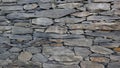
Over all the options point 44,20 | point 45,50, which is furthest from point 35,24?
point 45,50

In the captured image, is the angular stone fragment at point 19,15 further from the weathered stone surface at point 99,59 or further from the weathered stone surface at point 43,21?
the weathered stone surface at point 99,59

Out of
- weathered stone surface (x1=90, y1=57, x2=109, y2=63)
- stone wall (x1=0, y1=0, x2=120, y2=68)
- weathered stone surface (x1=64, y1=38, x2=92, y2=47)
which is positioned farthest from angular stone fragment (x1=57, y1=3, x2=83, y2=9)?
weathered stone surface (x1=90, y1=57, x2=109, y2=63)

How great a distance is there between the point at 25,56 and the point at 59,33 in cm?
49

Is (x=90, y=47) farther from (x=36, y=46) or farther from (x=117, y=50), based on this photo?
(x=36, y=46)

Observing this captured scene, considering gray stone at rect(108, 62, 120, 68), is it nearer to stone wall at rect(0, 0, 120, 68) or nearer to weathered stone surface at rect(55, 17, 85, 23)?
stone wall at rect(0, 0, 120, 68)

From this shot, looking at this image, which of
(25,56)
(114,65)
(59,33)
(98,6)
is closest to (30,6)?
(59,33)

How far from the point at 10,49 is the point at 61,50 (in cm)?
60

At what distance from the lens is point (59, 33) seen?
2.39m

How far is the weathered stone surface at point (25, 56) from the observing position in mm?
2531

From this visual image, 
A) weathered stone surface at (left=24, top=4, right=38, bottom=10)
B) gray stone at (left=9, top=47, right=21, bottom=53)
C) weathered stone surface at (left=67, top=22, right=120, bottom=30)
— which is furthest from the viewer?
gray stone at (left=9, top=47, right=21, bottom=53)

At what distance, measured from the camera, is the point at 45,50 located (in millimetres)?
2467

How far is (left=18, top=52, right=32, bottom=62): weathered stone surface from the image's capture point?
2.53m

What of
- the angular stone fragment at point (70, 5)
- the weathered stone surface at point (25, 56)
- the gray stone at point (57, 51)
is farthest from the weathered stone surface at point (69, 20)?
the weathered stone surface at point (25, 56)

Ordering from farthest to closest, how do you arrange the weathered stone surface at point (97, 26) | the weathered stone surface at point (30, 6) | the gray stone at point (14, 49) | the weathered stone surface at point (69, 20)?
the gray stone at point (14, 49) → the weathered stone surface at point (30, 6) → the weathered stone surface at point (69, 20) → the weathered stone surface at point (97, 26)
